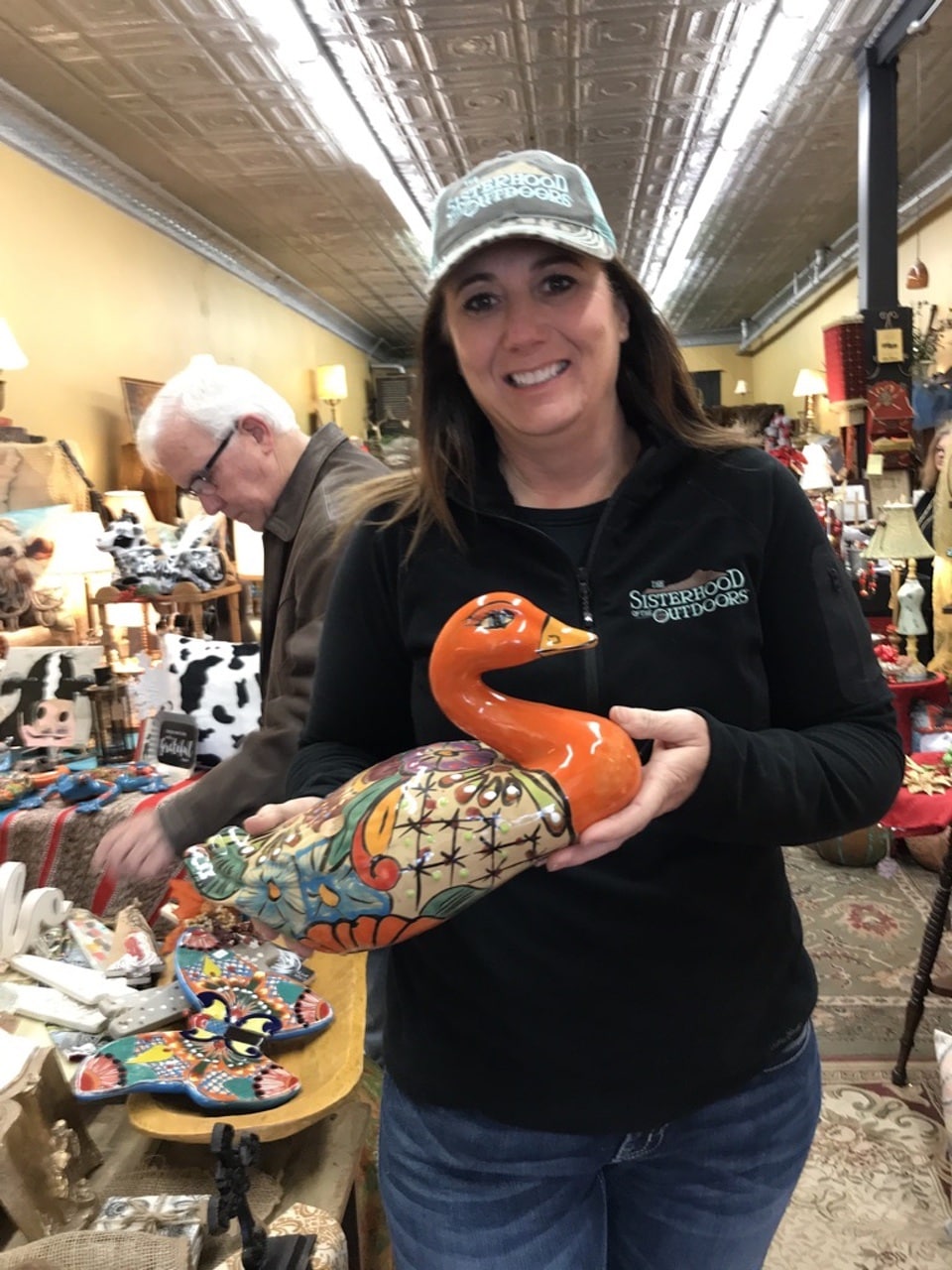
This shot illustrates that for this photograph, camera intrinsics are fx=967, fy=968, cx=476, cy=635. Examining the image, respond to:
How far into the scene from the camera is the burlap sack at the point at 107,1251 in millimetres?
919

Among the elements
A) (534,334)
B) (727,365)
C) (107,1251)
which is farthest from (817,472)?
(727,365)

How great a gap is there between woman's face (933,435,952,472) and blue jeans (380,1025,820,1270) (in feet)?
12.3

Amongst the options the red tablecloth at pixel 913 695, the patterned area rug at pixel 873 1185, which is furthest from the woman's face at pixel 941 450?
the patterned area rug at pixel 873 1185

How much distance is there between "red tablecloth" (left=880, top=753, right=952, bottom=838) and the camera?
2.38 meters

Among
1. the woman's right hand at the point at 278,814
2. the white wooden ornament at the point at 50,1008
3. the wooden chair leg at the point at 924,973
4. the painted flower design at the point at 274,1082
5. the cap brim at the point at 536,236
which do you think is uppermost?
the cap brim at the point at 536,236

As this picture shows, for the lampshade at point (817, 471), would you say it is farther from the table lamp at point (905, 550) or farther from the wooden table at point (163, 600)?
the wooden table at point (163, 600)

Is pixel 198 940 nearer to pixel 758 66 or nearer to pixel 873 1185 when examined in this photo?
pixel 873 1185

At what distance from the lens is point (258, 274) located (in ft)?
23.5

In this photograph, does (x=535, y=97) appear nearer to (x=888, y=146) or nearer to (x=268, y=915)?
(x=888, y=146)

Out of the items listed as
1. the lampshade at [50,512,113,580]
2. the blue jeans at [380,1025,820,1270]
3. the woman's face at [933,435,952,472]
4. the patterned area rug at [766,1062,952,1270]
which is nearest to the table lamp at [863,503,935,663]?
the woman's face at [933,435,952,472]

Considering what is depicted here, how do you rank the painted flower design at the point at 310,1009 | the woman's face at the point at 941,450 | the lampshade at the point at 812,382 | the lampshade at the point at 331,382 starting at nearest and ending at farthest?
1. the painted flower design at the point at 310,1009
2. the woman's face at the point at 941,450
3. the lampshade at the point at 812,382
4. the lampshade at the point at 331,382

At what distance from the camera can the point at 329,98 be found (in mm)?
4289

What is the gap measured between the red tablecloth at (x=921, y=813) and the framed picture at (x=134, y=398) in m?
4.11

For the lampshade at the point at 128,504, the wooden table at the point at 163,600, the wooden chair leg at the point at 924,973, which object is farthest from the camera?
the lampshade at the point at 128,504
